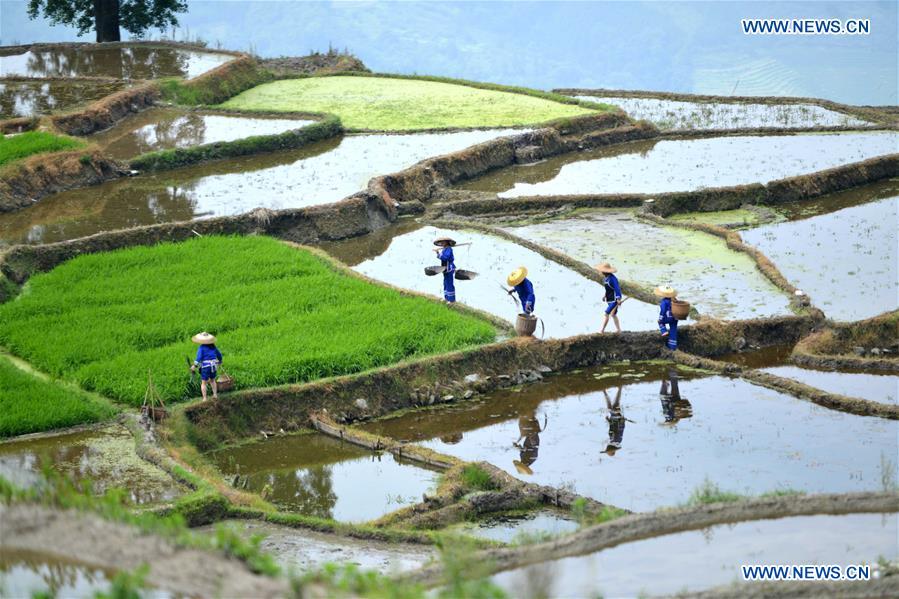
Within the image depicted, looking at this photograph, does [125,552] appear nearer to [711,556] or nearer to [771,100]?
[711,556]

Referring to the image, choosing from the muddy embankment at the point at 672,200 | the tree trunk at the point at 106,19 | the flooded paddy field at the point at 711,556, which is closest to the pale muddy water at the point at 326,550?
the flooded paddy field at the point at 711,556

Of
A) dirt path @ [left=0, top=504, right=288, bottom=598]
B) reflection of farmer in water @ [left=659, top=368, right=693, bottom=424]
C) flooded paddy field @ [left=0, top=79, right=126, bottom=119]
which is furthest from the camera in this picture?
flooded paddy field @ [left=0, top=79, right=126, bottom=119]

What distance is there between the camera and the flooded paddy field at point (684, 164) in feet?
67.4

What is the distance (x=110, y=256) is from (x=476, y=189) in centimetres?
661

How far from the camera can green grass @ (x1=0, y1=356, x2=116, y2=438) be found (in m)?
11.4

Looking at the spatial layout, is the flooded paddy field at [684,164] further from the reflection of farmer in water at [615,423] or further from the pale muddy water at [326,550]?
the pale muddy water at [326,550]

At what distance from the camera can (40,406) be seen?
11594 millimetres

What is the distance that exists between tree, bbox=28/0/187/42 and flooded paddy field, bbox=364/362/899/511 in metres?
19.5

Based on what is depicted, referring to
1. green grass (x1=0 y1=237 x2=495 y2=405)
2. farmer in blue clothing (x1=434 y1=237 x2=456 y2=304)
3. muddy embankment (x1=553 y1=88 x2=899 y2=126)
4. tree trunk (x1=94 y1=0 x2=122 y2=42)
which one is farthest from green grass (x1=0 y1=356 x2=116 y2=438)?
tree trunk (x1=94 y1=0 x2=122 y2=42)

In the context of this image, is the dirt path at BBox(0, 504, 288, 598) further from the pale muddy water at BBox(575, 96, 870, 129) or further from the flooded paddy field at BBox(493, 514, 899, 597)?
the pale muddy water at BBox(575, 96, 870, 129)

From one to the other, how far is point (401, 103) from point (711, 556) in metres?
18.3

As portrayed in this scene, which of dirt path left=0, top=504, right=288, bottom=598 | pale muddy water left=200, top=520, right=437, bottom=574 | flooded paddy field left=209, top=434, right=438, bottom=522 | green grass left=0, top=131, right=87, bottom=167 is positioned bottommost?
pale muddy water left=200, top=520, right=437, bottom=574

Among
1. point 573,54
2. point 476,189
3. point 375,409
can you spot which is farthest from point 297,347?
point 573,54

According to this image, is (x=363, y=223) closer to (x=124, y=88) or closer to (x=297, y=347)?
(x=297, y=347)
